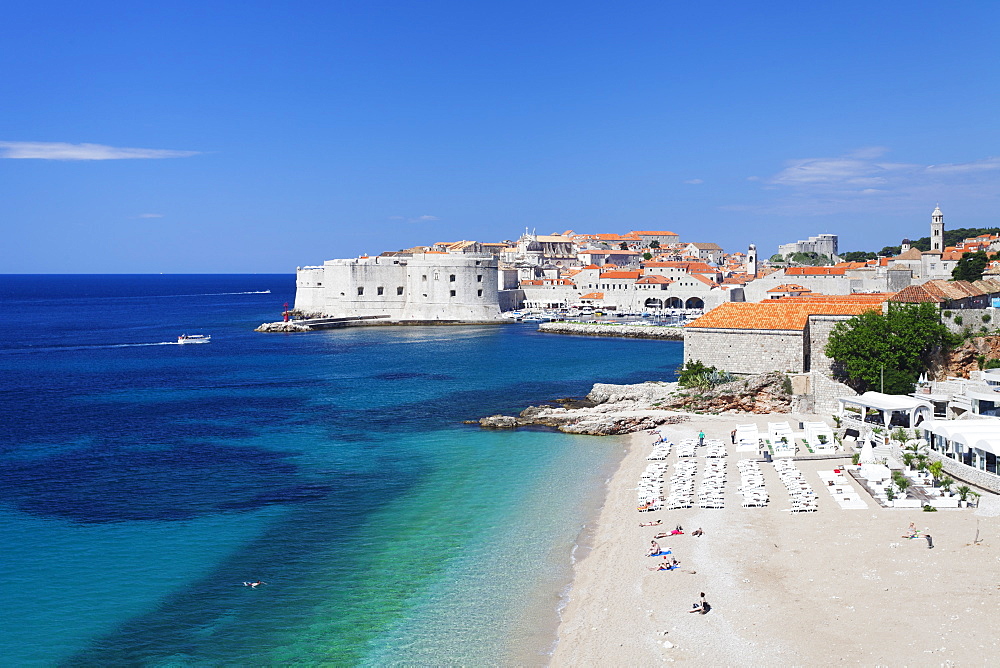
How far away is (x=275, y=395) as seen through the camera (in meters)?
28.4

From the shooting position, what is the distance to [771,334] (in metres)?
22.2

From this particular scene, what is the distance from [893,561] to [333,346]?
125 feet

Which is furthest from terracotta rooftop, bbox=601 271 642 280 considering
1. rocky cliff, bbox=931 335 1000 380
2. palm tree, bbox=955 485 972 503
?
palm tree, bbox=955 485 972 503

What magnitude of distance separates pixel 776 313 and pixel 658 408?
13.6 ft

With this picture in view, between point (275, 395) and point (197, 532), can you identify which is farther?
point (275, 395)

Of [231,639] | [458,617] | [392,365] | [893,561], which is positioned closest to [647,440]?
[893,561]

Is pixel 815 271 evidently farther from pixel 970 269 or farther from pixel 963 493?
pixel 963 493

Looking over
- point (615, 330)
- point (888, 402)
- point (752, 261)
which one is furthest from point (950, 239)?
point (888, 402)

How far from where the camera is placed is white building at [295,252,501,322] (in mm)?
61500

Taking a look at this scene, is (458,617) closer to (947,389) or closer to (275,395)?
(947,389)

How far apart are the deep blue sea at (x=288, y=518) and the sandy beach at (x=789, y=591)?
0.85 metres

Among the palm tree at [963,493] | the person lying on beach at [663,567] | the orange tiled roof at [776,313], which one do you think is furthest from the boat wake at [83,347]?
the palm tree at [963,493]

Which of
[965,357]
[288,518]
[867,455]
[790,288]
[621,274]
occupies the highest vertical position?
[621,274]

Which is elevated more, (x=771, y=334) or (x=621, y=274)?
(x=621, y=274)
